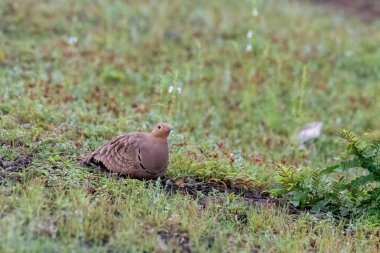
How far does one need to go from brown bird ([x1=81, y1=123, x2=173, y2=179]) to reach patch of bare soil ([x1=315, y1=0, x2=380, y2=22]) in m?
8.62

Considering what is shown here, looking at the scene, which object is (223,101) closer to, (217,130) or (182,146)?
(217,130)

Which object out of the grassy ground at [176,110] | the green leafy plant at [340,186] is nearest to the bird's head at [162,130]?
the grassy ground at [176,110]

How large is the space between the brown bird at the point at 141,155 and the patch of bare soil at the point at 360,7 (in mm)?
8622

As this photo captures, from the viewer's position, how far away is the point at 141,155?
5406 millimetres

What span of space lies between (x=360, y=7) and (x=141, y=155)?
9485mm

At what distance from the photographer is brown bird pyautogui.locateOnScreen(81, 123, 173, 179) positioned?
17.7ft

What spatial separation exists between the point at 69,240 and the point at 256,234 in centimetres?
134

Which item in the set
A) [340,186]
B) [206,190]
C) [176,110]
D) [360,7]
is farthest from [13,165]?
[360,7]

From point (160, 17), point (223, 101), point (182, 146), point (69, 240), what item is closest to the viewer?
point (69, 240)

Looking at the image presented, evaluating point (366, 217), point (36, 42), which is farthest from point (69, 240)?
point (36, 42)

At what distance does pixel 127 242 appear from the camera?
14.6ft

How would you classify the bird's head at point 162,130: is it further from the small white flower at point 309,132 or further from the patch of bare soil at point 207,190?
the small white flower at point 309,132

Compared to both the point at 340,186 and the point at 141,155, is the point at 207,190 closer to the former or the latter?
the point at 141,155

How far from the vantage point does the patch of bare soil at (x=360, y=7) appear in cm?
1340
